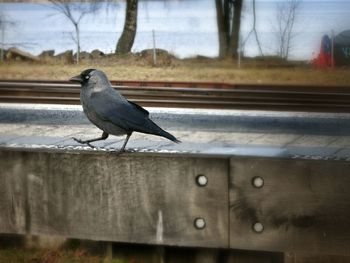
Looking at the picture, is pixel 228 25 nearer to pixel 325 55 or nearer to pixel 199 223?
pixel 325 55

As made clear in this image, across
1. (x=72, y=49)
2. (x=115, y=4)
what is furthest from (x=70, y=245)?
(x=115, y=4)

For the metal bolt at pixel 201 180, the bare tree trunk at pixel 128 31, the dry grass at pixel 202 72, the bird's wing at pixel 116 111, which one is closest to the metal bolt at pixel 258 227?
the metal bolt at pixel 201 180

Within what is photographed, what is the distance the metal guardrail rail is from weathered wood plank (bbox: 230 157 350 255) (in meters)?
0.86

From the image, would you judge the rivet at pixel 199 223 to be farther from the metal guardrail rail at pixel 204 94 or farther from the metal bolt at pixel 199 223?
the metal guardrail rail at pixel 204 94

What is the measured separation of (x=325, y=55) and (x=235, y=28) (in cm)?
48

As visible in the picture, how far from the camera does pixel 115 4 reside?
3.29 metres

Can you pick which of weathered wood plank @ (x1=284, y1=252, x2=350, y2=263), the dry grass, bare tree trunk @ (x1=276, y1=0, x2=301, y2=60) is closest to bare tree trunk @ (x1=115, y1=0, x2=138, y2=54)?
the dry grass

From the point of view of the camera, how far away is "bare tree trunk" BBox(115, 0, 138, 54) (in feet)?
10.8

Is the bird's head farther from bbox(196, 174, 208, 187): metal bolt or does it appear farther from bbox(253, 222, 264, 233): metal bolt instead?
bbox(253, 222, 264, 233): metal bolt

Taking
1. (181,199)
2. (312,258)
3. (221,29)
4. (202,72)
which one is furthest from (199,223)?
(221,29)

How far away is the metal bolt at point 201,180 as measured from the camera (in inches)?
104

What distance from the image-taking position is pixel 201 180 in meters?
2.64

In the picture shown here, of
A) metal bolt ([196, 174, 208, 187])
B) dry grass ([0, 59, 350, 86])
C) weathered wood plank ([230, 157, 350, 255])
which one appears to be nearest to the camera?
weathered wood plank ([230, 157, 350, 255])

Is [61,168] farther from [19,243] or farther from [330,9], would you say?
[330,9]
